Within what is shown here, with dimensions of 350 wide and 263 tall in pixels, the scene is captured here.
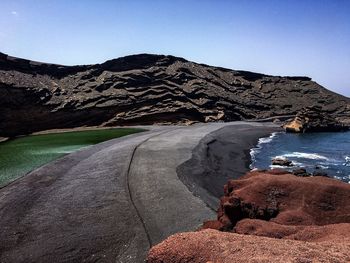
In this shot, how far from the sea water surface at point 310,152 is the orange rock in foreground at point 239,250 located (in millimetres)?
29474

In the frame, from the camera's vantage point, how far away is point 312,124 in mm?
76812

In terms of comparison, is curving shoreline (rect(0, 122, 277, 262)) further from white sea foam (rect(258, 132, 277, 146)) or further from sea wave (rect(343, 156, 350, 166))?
white sea foam (rect(258, 132, 277, 146))

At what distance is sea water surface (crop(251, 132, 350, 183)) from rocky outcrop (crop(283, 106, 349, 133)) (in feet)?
10.8

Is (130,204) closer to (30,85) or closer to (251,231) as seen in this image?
(251,231)

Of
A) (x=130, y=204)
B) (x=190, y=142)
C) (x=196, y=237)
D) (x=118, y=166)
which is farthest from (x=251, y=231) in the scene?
(x=190, y=142)

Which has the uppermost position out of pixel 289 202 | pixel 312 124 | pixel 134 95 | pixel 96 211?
pixel 134 95

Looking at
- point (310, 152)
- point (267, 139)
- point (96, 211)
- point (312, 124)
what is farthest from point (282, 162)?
point (312, 124)

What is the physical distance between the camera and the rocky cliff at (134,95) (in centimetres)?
7994

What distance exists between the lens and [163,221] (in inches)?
720

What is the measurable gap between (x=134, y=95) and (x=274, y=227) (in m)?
82.1

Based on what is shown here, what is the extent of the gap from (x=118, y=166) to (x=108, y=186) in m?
5.54

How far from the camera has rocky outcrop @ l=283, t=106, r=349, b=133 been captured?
75188 mm

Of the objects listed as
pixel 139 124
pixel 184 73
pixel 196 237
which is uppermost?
pixel 184 73

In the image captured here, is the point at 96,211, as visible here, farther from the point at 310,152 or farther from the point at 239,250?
the point at 310,152
